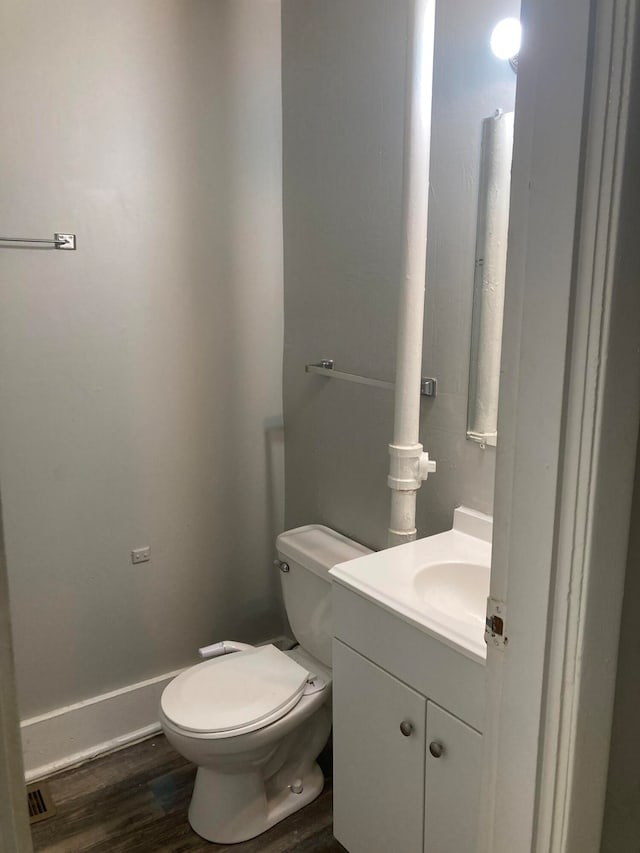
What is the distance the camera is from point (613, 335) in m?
0.73

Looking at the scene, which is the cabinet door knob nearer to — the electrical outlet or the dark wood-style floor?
the dark wood-style floor

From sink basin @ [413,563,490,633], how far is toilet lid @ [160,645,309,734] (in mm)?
514

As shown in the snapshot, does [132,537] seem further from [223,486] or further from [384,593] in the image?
[384,593]

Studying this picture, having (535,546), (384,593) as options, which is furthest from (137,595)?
→ (535,546)

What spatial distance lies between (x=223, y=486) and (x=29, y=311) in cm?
84

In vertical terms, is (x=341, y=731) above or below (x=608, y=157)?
below

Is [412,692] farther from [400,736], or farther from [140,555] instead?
[140,555]

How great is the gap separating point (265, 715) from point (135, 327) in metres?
1.17

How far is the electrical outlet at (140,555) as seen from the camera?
86.1 inches

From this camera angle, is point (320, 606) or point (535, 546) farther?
point (320, 606)

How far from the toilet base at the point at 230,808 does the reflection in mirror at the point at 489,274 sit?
113 centimetres

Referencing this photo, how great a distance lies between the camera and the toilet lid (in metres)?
1.72

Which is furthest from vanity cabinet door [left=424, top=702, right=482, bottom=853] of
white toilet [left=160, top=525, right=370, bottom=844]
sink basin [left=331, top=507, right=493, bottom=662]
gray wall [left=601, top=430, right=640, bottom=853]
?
white toilet [left=160, top=525, right=370, bottom=844]

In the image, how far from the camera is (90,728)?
2.17 meters
